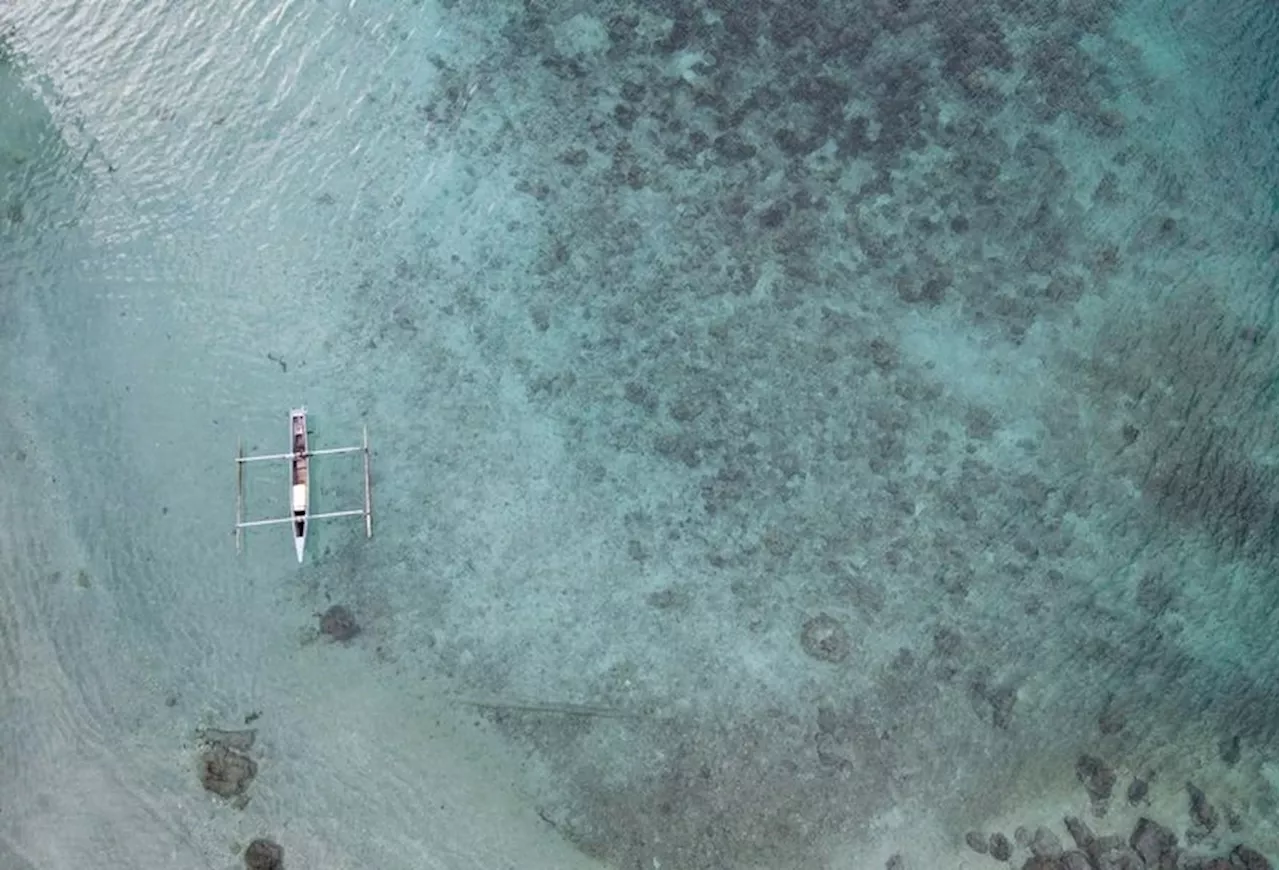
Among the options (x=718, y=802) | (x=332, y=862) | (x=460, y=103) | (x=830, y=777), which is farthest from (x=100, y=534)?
(x=830, y=777)

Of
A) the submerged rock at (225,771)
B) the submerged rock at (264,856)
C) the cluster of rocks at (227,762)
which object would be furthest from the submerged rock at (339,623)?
the submerged rock at (264,856)

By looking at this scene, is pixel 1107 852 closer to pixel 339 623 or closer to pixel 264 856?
pixel 339 623

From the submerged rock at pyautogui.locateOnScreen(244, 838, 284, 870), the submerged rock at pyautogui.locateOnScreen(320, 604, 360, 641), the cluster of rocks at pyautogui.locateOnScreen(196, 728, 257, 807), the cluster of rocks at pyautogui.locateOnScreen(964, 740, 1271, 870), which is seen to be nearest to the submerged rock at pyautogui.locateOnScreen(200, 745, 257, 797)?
the cluster of rocks at pyautogui.locateOnScreen(196, 728, 257, 807)

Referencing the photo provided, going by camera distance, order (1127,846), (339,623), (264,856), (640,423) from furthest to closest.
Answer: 1. (640,423)
2. (339,623)
3. (1127,846)
4. (264,856)

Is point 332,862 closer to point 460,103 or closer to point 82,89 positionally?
point 460,103

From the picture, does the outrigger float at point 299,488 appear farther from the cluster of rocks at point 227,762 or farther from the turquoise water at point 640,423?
the cluster of rocks at point 227,762

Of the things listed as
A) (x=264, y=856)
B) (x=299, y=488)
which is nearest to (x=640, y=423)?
(x=299, y=488)
